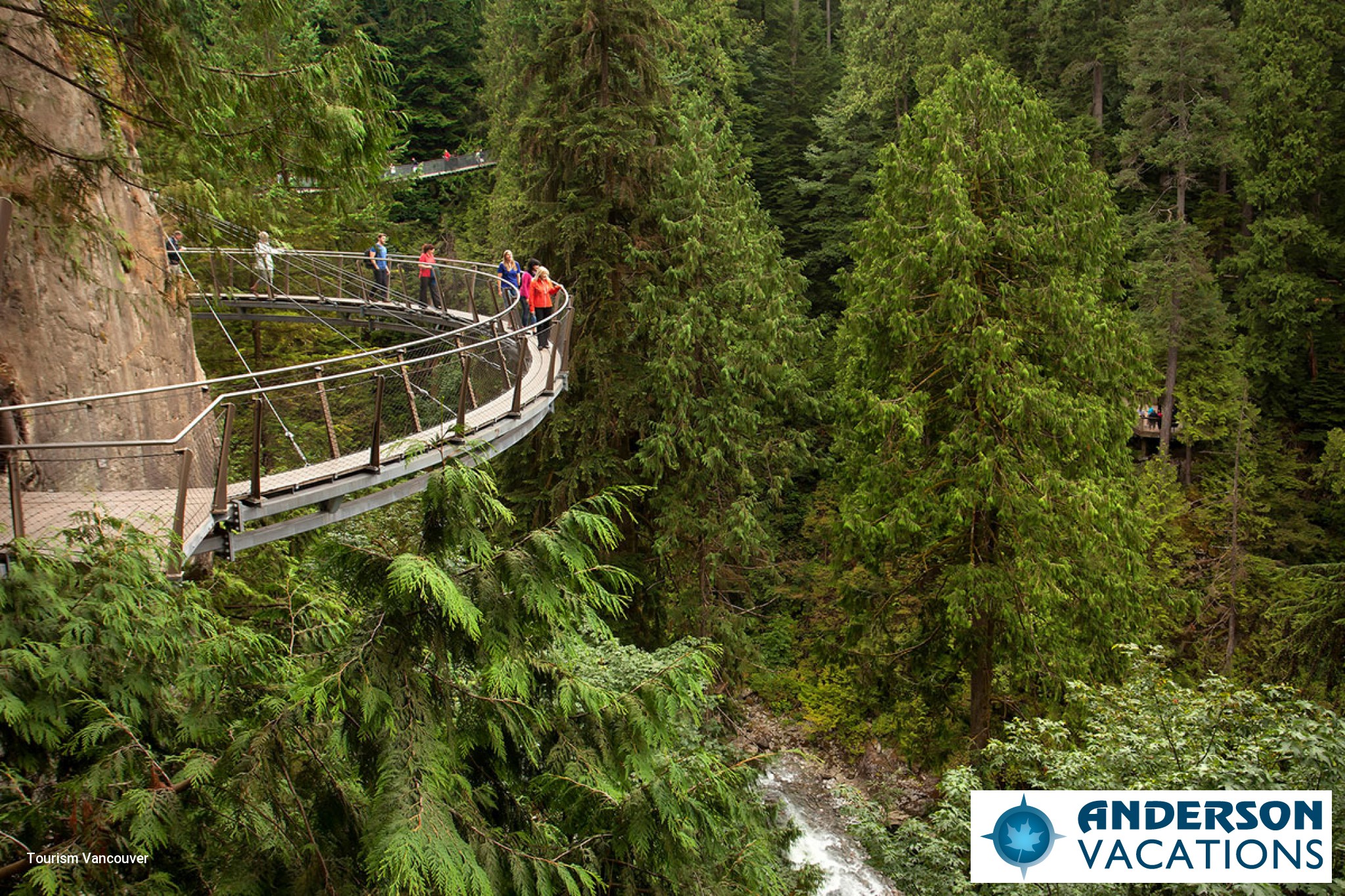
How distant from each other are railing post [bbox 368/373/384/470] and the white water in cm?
758

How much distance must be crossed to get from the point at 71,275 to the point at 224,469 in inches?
102

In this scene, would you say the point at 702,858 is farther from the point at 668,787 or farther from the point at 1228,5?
the point at 1228,5

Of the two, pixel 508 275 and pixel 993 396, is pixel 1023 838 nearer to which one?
pixel 993 396

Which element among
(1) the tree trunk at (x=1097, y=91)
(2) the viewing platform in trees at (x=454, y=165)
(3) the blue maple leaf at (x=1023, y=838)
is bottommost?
(3) the blue maple leaf at (x=1023, y=838)

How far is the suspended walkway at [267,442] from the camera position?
5395mm

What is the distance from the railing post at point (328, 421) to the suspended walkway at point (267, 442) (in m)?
0.01

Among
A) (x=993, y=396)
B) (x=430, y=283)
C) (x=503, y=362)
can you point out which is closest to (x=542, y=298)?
(x=503, y=362)

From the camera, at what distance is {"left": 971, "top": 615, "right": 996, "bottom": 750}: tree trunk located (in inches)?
516

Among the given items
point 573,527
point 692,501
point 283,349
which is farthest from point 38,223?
point 283,349

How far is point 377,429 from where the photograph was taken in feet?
25.3

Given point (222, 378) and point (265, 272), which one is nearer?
point (222, 378)

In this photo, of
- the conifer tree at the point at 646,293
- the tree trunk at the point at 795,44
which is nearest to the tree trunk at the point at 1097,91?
the tree trunk at the point at 795,44

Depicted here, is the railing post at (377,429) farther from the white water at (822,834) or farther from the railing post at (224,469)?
the white water at (822,834)

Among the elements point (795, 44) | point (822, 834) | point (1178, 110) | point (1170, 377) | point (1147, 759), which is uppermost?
point (795, 44)
